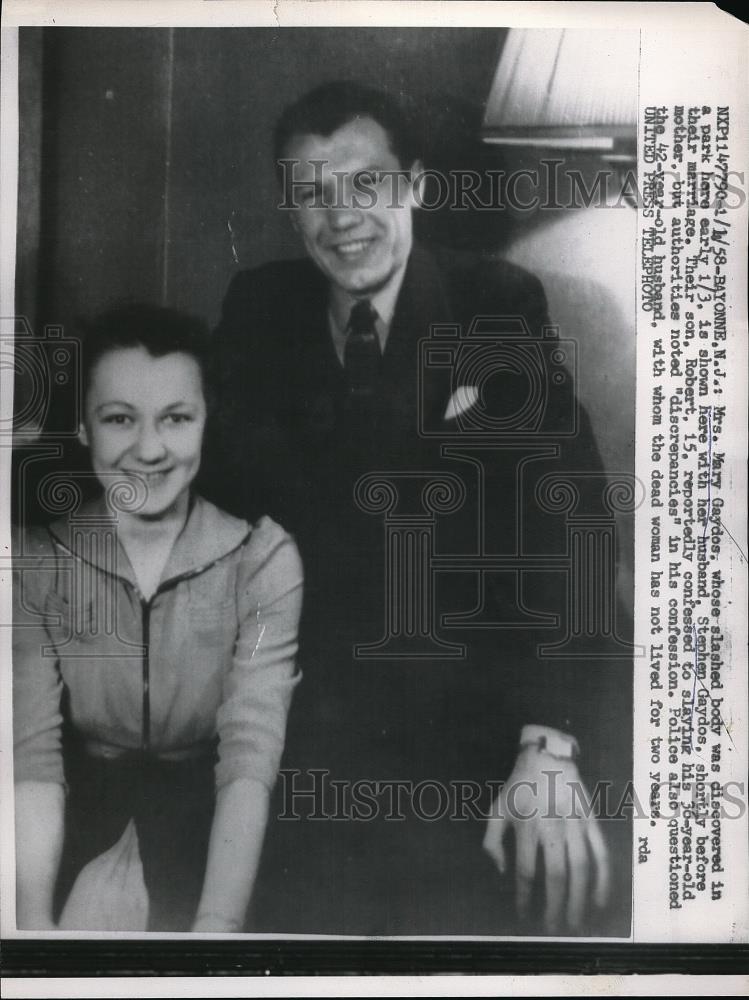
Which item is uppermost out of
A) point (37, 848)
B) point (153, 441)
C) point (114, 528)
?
point (153, 441)

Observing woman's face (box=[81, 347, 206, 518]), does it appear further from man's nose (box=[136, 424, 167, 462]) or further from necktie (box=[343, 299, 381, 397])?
necktie (box=[343, 299, 381, 397])

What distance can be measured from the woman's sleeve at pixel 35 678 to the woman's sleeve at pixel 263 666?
0.73 feet

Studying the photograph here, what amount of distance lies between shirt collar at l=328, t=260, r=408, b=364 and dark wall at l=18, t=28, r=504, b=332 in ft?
0.29

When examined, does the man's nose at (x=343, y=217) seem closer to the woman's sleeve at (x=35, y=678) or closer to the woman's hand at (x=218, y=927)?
the woman's sleeve at (x=35, y=678)

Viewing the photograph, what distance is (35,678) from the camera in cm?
139

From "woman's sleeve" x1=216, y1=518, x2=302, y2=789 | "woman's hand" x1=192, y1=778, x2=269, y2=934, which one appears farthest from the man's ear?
"woman's hand" x1=192, y1=778, x2=269, y2=934

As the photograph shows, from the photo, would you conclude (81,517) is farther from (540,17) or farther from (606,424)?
(540,17)

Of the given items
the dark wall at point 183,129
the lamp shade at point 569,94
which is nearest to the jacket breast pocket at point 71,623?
the dark wall at point 183,129

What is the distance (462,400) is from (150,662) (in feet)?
1.76

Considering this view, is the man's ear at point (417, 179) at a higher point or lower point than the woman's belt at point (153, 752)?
higher

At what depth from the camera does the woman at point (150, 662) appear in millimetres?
1390

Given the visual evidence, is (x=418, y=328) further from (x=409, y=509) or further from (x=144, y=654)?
(x=144, y=654)

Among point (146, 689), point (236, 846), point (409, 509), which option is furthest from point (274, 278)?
point (236, 846)

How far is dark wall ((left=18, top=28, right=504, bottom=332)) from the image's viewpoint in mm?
1381
